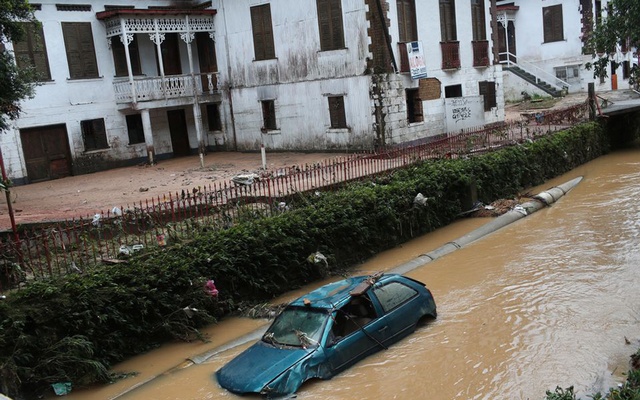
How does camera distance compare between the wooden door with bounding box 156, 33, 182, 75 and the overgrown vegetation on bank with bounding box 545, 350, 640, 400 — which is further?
the wooden door with bounding box 156, 33, 182, 75

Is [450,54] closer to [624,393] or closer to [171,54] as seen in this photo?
[171,54]

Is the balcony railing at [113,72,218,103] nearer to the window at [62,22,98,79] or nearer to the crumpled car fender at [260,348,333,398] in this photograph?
the window at [62,22,98,79]

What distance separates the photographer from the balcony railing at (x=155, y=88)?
26.8 m

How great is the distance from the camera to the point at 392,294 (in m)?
9.89

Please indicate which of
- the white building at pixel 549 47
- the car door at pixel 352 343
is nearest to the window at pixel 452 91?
the white building at pixel 549 47

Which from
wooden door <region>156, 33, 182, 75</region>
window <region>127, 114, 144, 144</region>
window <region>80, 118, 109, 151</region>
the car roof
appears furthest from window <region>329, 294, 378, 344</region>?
wooden door <region>156, 33, 182, 75</region>

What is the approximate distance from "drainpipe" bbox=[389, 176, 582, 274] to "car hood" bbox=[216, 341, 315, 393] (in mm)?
5570

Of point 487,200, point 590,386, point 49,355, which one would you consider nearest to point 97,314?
point 49,355

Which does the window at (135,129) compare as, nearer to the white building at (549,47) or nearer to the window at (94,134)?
the window at (94,134)

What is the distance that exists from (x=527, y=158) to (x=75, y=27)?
1891 cm

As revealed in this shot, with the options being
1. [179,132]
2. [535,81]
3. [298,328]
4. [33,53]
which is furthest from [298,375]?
[535,81]

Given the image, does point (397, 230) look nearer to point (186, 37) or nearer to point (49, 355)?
point (49, 355)

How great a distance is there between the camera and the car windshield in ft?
28.9

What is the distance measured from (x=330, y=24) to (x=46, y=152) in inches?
499
